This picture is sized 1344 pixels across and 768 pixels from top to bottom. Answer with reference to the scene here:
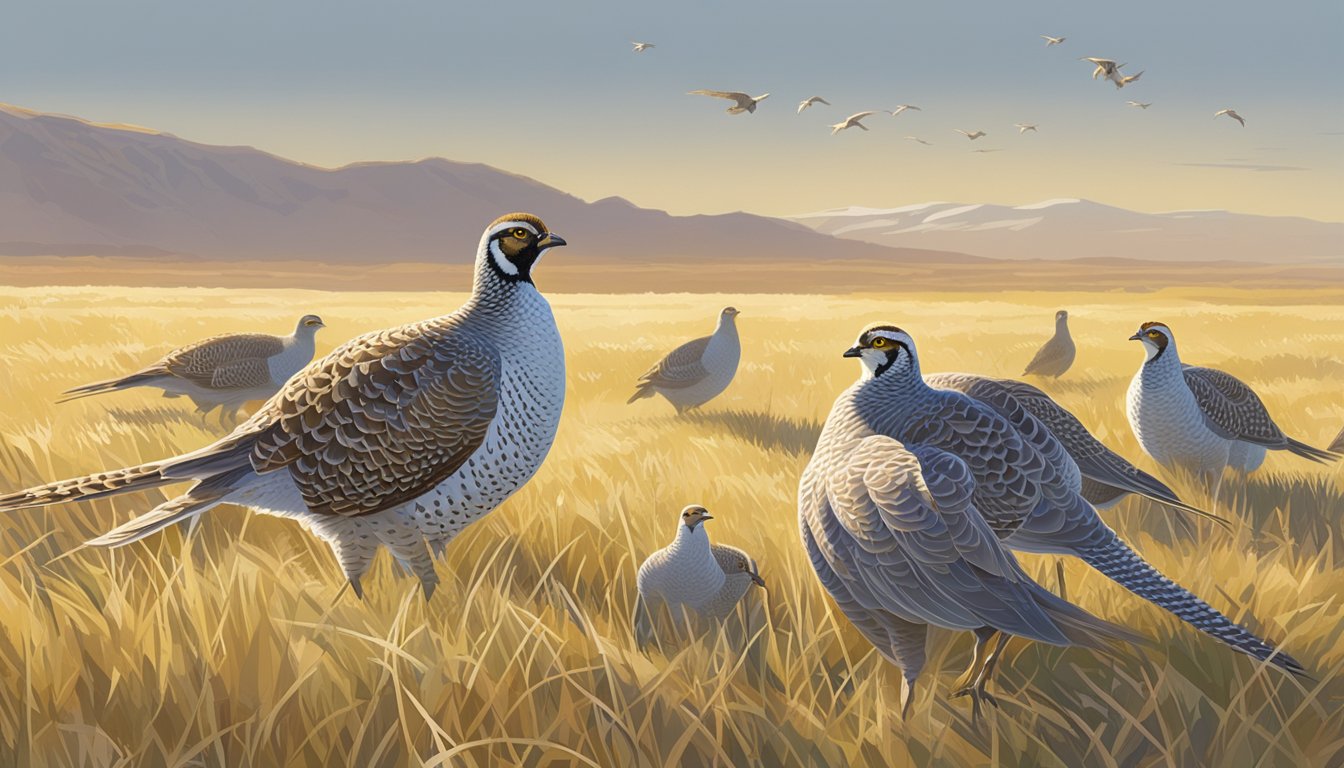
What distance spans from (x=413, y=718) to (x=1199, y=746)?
8.15 feet

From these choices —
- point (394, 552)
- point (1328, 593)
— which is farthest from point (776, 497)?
point (1328, 593)

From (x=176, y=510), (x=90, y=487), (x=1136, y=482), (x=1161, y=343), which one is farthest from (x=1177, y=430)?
(x=90, y=487)

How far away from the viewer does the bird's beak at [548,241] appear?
491 centimetres

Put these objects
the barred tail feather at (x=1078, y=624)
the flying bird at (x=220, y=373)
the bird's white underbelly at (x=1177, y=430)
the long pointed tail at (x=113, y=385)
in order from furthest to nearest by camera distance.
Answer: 1. the flying bird at (x=220, y=373)
2. the long pointed tail at (x=113, y=385)
3. the bird's white underbelly at (x=1177, y=430)
4. the barred tail feather at (x=1078, y=624)

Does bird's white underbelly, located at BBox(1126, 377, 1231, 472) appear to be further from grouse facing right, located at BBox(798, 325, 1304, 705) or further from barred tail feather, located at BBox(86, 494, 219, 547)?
barred tail feather, located at BBox(86, 494, 219, 547)

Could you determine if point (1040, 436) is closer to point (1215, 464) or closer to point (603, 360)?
point (1215, 464)

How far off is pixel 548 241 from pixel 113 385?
5516mm

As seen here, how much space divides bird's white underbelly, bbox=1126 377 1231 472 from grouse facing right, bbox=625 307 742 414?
442 centimetres

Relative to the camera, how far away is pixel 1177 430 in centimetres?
694

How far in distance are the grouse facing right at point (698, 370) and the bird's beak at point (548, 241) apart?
18.4 feet

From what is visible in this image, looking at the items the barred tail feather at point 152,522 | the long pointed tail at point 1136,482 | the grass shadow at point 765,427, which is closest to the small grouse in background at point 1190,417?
the long pointed tail at point 1136,482

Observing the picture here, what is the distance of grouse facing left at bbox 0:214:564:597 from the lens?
4223mm

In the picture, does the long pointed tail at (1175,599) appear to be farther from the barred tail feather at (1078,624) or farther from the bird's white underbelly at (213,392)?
the bird's white underbelly at (213,392)

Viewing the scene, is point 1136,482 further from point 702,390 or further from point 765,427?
point 702,390
